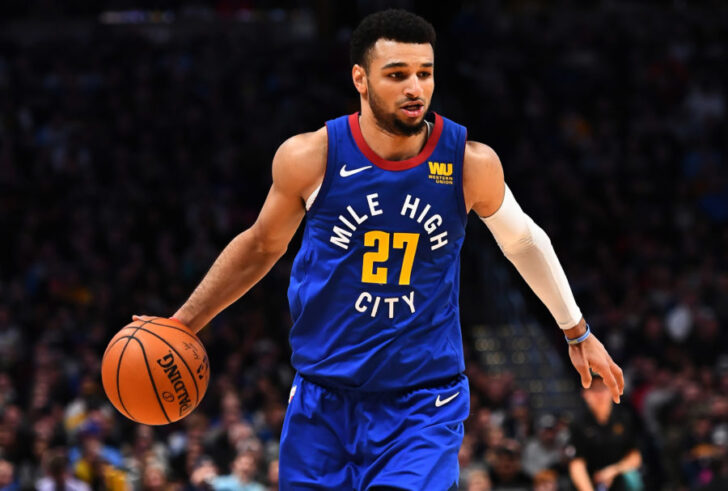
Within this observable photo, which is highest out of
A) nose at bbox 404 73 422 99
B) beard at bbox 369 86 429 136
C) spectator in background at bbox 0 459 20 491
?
nose at bbox 404 73 422 99

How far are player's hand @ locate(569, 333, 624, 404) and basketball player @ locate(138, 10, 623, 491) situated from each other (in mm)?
525

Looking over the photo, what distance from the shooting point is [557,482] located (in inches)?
376

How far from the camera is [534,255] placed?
12.9 ft

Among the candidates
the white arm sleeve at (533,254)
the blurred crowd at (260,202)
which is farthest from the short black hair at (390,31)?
the blurred crowd at (260,202)

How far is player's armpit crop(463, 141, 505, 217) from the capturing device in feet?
12.1

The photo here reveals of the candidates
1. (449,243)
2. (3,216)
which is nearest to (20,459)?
(3,216)

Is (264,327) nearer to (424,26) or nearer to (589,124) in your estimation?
(589,124)

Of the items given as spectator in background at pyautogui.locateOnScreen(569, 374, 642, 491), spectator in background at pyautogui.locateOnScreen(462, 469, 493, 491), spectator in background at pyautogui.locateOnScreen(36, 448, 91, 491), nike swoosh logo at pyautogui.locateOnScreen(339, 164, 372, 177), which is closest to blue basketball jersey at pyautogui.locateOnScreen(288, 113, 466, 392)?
nike swoosh logo at pyautogui.locateOnScreen(339, 164, 372, 177)

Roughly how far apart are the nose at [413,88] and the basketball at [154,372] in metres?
1.24

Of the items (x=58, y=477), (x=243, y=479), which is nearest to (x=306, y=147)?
(x=243, y=479)

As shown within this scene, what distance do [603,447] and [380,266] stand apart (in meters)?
4.70

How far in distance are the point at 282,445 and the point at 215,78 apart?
1280 centimetres

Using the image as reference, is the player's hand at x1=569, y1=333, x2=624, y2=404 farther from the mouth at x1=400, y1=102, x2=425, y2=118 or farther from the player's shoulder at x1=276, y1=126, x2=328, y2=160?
the player's shoulder at x1=276, y1=126, x2=328, y2=160

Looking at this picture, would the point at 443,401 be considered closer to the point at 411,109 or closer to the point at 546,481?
the point at 411,109
